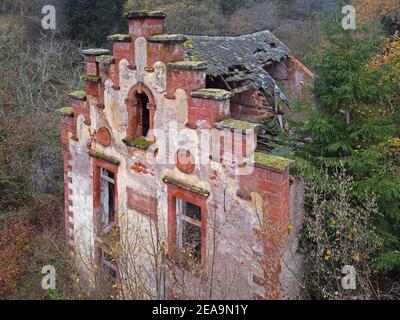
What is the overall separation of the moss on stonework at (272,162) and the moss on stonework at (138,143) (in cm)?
297

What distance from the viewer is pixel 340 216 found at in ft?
22.6

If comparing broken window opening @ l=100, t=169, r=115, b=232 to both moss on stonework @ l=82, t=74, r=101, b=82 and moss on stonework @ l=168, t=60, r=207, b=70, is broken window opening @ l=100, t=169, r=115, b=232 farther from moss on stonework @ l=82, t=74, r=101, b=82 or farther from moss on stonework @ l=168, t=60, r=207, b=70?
moss on stonework @ l=168, t=60, r=207, b=70

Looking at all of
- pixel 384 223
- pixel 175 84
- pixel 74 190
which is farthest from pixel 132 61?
pixel 384 223

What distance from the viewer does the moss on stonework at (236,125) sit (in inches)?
323

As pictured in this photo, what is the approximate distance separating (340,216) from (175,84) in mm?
4440

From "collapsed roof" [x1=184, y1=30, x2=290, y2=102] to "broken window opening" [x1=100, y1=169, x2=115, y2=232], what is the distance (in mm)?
3946

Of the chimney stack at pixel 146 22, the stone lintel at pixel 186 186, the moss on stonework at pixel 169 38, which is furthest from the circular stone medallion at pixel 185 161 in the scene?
the chimney stack at pixel 146 22

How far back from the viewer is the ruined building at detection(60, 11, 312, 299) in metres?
8.30

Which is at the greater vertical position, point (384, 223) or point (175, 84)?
point (175, 84)

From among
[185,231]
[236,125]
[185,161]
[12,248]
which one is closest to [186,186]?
[185,161]

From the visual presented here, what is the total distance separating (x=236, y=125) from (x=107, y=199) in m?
5.40

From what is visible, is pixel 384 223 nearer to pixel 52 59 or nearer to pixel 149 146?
pixel 149 146
